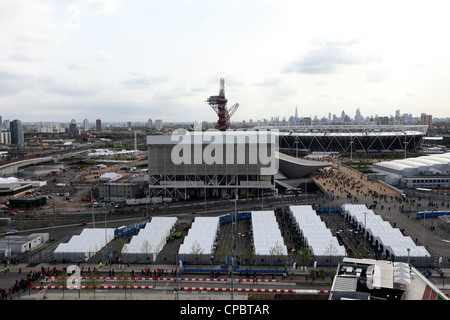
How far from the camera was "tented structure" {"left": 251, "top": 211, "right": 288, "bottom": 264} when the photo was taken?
72.1ft

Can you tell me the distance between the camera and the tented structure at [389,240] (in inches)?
849

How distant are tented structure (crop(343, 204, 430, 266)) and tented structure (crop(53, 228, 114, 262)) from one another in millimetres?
18241

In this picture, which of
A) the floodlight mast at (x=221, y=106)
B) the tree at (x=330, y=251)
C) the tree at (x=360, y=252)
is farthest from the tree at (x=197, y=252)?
the floodlight mast at (x=221, y=106)

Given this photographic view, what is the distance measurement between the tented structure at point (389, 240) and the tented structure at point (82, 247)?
59.8ft

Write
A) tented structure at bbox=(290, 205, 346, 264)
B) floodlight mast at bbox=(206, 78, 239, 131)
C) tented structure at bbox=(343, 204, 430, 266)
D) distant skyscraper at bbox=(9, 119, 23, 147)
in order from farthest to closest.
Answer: distant skyscraper at bbox=(9, 119, 23, 147) → floodlight mast at bbox=(206, 78, 239, 131) → tented structure at bbox=(290, 205, 346, 264) → tented structure at bbox=(343, 204, 430, 266)

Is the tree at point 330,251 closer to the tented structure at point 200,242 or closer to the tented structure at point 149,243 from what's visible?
the tented structure at point 200,242

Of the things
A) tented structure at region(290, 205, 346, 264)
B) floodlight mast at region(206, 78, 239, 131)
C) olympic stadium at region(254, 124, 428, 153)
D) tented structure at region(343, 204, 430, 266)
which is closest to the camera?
tented structure at region(343, 204, 430, 266)

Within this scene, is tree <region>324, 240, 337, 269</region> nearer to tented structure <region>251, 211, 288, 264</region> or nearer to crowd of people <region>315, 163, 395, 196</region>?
tented structure <region>251, 211, 288, 264</region>

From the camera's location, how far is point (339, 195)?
40.0m

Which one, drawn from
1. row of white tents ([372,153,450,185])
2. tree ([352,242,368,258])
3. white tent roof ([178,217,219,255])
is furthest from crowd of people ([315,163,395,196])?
white tent roof ([178,217,219,255])

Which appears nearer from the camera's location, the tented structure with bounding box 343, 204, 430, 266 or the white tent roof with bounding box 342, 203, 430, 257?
the tented structure with bounding box 343, 204, 430, 266

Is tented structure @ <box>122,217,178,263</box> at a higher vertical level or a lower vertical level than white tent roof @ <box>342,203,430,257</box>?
lower
